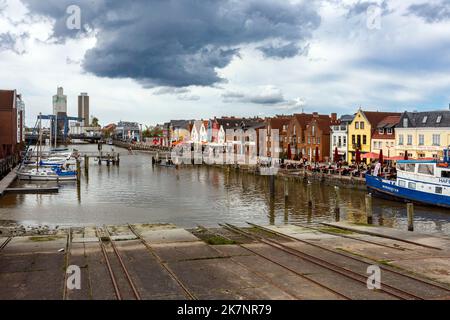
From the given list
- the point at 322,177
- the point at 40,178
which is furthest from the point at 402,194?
the point at 40,178

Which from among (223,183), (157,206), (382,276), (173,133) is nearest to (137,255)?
(382,276)

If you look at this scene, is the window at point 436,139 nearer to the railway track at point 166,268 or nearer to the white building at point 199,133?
the railway track at point 166,268

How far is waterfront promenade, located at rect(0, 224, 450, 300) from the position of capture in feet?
43.1

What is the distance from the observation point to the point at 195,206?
4166 cm

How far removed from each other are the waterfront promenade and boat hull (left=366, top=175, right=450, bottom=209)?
1594cm

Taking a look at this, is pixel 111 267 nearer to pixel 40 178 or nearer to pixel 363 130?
pixel 40 178

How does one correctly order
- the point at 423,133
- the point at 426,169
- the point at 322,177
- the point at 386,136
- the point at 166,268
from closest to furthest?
the point at 166,268
the point at 426,169
the point at 322,177
the point at 423,133
the point at 386,136

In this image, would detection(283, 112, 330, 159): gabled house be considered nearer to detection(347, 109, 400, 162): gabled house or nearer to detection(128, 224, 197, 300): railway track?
detection(347, 109, 400, 162): gabled house

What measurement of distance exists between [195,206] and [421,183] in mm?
19911

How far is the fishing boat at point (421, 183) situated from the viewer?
36500 mm

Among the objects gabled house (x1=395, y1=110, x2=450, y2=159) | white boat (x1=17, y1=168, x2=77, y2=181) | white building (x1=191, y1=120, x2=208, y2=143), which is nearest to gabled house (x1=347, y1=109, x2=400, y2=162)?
Result: gabled house (x1=395, y1=110, x2=450, y2=159)

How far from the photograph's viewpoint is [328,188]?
5178cm
